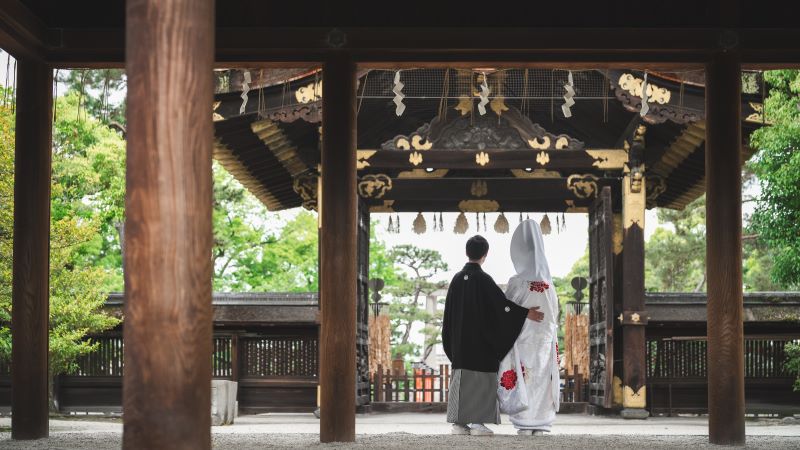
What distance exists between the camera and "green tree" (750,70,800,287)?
1209cm

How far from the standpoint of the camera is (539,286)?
9.95 metres

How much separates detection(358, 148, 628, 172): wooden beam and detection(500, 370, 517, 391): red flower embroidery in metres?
4.68

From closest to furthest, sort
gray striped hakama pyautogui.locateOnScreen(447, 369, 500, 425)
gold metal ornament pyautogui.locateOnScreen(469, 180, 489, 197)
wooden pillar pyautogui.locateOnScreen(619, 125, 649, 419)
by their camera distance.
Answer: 1. gray striped hakama pyautogui.locateOnScreen(447, 369, 500, 425)
2. wooden pillar pyautogui.locateOnScreen(619, 125, 649, 419)
3. gold metal ornament pyautogui.locateOnScreen(469, 180, 489, 197)

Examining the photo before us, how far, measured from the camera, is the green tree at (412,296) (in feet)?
98.7

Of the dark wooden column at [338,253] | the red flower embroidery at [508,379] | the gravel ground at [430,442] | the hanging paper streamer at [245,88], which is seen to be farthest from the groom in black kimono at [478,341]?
the hanging paper streamer at [245,88]

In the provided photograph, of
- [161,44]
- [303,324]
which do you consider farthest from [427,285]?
[161,44]

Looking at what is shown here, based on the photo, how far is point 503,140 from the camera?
46.6 ft

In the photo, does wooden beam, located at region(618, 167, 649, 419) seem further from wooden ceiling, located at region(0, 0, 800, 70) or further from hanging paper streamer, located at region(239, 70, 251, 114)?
wooden ceiling, located at region(0, 0, 800, 70)

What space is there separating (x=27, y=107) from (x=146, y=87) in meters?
5.26

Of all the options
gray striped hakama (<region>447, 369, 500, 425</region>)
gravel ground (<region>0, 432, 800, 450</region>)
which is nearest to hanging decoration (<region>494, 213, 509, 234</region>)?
gray striped hakama (<region>447, 369, 500, 425</region>)

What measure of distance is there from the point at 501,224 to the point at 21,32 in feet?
30.0

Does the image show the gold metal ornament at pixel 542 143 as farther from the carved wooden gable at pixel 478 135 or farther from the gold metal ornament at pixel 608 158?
the gold metal ornament at pixel 608 158

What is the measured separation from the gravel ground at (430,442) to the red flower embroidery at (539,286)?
1.36m

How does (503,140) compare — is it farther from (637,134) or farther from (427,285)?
(427,285)
